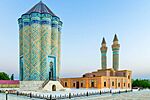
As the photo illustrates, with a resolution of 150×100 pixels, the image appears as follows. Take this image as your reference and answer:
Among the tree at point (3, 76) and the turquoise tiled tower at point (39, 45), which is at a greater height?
the turquoise tiled tower at point (39, 45)

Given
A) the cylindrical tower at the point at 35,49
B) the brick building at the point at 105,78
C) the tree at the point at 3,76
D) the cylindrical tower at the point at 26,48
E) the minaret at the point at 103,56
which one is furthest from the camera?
the tree at the point at 3,76

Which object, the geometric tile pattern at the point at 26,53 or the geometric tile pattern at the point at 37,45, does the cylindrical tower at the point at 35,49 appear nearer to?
the geometric tile pattern at the point at 37,45

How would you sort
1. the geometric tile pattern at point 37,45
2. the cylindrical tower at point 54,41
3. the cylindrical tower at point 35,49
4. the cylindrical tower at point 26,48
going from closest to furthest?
the cylindrical tower at point 35,49
the geometric tile pattern at point 37,45
the cylindrical tower at point 26,48
the cylindrical tower at point 54,41

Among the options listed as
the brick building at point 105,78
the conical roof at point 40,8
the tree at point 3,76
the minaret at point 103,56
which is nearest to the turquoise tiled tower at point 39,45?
the conical roof at point 40,8

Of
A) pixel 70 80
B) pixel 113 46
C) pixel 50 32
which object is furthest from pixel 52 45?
pixel 113 46

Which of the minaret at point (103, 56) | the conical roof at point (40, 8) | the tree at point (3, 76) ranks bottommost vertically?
the tree at point (3, 76)

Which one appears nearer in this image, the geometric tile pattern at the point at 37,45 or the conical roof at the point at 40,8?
the geometric tile pattern at the point at 37,45

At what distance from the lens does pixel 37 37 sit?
3453 cm

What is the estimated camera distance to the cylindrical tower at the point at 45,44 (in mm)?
34781

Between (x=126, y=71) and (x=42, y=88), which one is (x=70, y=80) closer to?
(x=126, y=71)

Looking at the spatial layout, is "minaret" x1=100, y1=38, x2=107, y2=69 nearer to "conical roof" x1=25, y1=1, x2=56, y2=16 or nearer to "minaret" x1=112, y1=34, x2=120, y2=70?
"minaret" x1=112, y1=34, x2=120, y2=70

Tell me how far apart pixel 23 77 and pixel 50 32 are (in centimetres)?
980

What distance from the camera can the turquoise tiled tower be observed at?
3428cm

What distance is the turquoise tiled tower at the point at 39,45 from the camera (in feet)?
112
